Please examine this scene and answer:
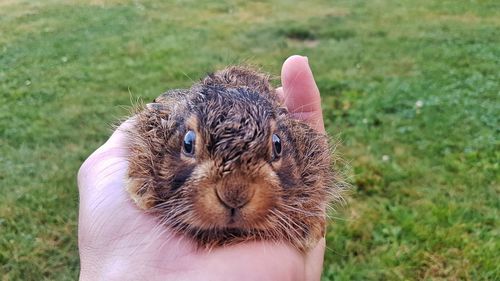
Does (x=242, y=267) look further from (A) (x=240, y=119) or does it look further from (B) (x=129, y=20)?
(B) (x=129, y=20)

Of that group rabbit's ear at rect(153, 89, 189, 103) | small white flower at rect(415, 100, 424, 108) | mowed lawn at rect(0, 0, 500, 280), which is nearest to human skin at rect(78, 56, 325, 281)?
rabbit's ear at rect(153, 89, 189, 103)

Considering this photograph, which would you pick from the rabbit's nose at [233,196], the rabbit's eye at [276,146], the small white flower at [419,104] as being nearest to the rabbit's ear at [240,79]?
the rabbit's eye at [276,146]

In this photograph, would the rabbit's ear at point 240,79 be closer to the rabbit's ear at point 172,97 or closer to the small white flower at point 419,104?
the rabbit's ear at point 172,97

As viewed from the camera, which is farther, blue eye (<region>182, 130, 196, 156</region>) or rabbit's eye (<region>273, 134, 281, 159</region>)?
rabbit's eye (<region>273, 134, 281, 159</region>)

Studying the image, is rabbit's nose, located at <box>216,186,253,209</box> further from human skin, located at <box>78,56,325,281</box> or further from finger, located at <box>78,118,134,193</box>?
finger, located at <box>78,118,134,193</box>

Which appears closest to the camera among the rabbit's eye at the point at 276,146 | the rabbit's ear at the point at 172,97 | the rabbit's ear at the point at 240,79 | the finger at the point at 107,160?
the rabbit's eye at the point at 276,146

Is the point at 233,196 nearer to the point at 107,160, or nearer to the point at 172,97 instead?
the point at 172,97
